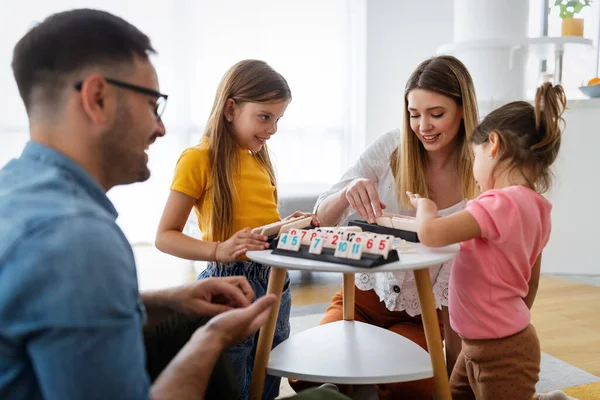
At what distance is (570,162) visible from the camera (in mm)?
3260

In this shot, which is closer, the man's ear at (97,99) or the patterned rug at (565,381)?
the man's ear at (97,99)

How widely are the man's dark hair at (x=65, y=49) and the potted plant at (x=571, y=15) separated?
3100mm

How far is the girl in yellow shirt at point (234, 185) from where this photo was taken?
1521 mm

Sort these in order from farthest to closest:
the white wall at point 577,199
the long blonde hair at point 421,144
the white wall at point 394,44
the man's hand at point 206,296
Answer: the white wall at point 394,44 → the white wall at point 577,199 → the long blonde hair at point 421,144 → the man's hand at point 206,296

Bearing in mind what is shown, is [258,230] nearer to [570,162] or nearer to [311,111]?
[570,162]

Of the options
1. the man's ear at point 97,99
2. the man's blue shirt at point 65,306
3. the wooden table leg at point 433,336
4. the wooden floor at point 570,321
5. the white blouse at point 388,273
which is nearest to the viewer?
the man's blue shirt at point 65,306

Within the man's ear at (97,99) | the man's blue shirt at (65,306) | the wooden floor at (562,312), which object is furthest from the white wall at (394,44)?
the man's blue shirt at (65,306)

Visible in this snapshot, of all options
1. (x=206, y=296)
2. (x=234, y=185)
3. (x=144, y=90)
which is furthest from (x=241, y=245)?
(x=144, y=90)

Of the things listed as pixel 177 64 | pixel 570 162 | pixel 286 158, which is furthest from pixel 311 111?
pixel 570 162

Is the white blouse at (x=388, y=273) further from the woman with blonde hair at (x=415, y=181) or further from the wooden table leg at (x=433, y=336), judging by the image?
the wooden table leg at (x=433, y=336)

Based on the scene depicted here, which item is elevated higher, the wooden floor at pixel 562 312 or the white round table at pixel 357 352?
the white round table at pixel 357 352

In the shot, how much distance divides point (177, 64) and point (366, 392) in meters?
3.20

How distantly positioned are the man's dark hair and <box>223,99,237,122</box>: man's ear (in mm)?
744

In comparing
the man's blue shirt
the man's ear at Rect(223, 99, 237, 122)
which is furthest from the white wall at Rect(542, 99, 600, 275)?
the man's blue shirt
